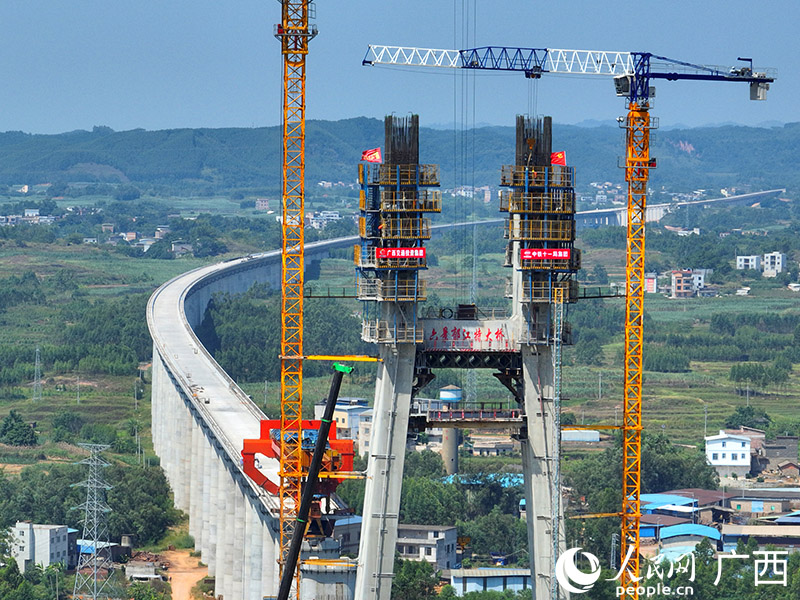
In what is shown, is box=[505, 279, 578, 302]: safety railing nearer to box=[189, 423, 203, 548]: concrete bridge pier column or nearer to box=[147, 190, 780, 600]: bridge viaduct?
box=[147, 190, 780, 600]: bridge viaduct

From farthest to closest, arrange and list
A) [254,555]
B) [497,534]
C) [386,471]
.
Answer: [497,534], [254,555], [386,471]

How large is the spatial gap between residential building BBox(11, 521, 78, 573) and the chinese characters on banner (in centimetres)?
5149

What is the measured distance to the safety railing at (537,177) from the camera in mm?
94500

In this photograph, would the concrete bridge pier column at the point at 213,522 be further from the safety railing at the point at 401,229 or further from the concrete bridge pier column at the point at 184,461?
the safety railing at the point at 401,229

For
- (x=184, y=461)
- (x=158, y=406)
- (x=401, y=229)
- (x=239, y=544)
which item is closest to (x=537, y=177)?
(x=401, y=229)

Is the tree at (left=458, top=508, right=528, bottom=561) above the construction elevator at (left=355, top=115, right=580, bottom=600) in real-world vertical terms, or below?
below

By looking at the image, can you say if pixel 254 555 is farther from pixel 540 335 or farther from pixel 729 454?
pixel 729 454

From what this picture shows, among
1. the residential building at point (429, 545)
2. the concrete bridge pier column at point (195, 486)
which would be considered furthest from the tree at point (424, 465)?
the residential building at point (429, 545)

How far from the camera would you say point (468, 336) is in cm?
9469

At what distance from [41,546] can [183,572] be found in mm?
10523

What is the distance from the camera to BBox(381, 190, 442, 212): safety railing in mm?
93938

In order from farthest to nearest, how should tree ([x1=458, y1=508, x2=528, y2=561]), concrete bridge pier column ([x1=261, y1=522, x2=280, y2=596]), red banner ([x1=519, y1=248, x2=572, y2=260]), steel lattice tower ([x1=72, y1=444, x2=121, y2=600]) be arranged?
tree ([x1=458, y1=508, x2=528, y2=561]), steel lattice tower ([x1=72, y1=444, x2=121, y2=600]), concrete bridge pier column ([x1=261, y1=522, x2=280, y2=596]), red banner ([x1=519, y1=248, x2=572, y2=260])

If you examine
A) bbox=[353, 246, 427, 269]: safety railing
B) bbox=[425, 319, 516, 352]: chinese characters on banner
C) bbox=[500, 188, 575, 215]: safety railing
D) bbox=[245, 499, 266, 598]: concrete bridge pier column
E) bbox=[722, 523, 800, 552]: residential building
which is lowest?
bbox=[722, 523, 800, 552]: residential building

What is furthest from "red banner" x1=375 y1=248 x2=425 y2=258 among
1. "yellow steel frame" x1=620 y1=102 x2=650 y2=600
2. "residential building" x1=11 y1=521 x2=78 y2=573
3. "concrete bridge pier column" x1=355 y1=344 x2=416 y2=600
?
"residential building" x1=11 y1=521 x2=78 y2=573
